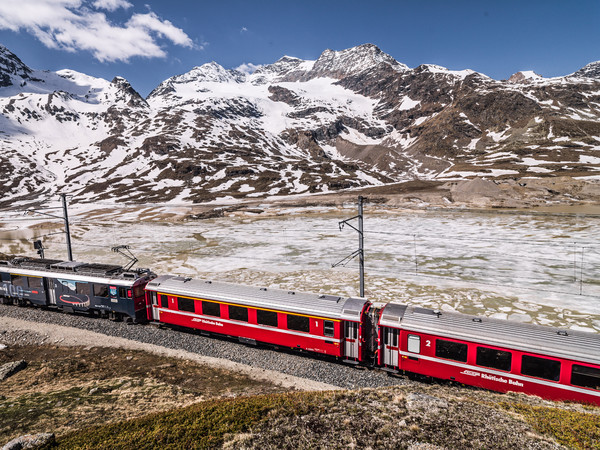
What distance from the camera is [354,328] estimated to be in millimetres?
16453

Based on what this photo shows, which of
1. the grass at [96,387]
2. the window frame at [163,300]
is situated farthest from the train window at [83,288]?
the window frame at [163,300]

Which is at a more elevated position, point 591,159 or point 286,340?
point 591,159

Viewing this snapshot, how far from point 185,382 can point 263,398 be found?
5843mm

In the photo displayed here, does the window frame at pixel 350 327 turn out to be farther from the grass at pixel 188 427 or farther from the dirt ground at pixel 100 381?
the grass at pixel 188 427

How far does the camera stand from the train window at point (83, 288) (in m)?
23.6

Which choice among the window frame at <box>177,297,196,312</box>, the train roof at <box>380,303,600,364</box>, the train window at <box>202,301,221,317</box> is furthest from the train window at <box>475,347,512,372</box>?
the window frame at <box>177,297,196,312</box>

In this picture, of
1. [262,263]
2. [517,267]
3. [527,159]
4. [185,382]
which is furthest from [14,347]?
[527,159]

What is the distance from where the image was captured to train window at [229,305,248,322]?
18812 millimetres

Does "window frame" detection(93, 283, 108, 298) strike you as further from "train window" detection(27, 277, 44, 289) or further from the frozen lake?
the frozen lake

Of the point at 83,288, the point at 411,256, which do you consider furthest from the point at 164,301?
the point at 411,256

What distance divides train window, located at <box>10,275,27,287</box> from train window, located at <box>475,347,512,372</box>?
105ft

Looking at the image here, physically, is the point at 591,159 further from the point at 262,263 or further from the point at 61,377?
the point at 61,377

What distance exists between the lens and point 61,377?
1620 centimetres

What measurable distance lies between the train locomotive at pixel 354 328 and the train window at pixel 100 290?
7 cm
